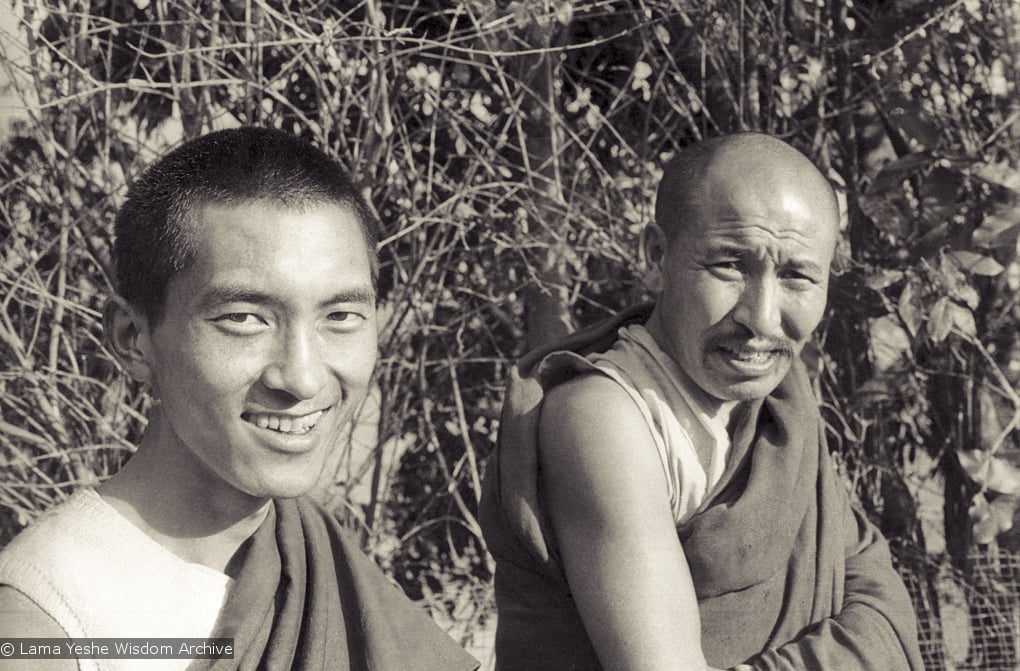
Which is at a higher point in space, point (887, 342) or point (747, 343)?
point (747, 343)

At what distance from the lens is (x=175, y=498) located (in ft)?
5.61

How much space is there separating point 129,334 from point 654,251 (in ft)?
3.91

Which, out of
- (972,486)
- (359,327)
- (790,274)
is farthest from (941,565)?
(359,327)

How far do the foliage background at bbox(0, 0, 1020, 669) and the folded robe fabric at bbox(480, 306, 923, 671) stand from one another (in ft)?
3.07

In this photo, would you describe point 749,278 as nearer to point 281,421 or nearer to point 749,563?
point 749,563

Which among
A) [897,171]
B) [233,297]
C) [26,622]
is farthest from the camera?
[897,171]

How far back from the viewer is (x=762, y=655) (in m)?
2.29

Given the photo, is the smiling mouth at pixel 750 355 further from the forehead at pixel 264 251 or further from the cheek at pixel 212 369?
the cheek at pixel 212 369

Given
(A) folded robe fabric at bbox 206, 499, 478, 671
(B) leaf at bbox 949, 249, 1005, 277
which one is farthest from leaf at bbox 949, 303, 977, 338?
(A) folded robe fabric at bbox 206, 499, 478, 671

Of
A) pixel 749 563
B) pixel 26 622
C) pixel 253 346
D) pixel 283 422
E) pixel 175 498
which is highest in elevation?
pixel 253 346

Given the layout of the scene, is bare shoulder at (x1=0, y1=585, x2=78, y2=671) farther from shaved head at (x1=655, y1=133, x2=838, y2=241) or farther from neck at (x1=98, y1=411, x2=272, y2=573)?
shaved head at (x1=655, y1=133, x2=838, y2=241)

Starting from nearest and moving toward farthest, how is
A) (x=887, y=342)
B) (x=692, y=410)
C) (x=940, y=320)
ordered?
(x=692, y=410)
(x=940, y=320)
(x=887, y=342)

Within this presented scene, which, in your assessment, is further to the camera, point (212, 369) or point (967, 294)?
point (967, 294)

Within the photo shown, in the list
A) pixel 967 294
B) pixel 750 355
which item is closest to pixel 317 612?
pixel 750 355
